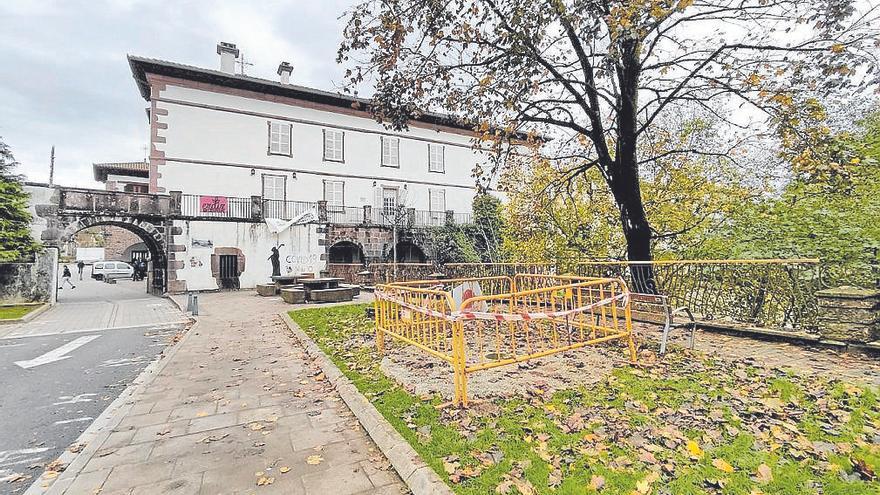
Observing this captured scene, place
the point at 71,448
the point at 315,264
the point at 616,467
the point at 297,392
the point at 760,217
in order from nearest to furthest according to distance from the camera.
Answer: the point at 616,467 → the point at 71,448 → the point at 297,392 → the point at 760,217 → the point at 315,264

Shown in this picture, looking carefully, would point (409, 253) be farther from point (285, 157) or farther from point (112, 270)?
point (112, 270)

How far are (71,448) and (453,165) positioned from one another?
27.6m

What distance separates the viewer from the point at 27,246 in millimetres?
14688

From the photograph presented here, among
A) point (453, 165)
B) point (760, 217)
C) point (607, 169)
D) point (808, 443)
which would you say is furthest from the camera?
point (453, 165)

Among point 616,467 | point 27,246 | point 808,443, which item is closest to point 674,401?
point 808,443

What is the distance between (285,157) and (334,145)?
302 centimetres

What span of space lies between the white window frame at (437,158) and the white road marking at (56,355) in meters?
22.4

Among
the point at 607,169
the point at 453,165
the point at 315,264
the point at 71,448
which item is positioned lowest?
the point at 71,448

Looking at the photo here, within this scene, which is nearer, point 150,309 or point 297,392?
point 297,392

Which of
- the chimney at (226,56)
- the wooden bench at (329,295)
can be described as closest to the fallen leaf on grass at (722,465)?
the wooden bench at (329,295)

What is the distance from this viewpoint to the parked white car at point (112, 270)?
108 ft

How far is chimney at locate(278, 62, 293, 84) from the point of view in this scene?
2441 cm

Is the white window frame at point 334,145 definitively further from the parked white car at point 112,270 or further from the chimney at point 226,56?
the parked white car at point 112,270

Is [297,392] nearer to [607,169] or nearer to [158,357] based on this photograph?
[158,357]
